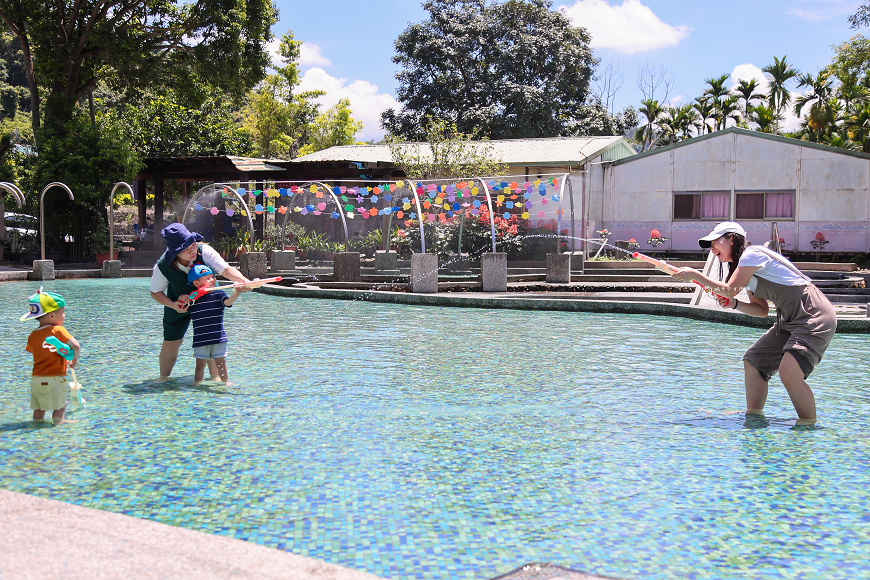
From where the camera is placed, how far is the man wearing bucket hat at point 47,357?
19.1ft

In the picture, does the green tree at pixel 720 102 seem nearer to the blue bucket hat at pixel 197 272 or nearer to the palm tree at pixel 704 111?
the palm tree at pixel 704 111

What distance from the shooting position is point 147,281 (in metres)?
23.1

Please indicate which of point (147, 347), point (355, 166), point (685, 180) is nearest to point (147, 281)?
point (355, 166)

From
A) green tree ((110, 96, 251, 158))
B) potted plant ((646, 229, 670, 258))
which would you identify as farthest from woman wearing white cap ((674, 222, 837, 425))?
green tree ((110, 96, 251, 158))

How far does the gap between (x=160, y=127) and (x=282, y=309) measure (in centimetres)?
2516

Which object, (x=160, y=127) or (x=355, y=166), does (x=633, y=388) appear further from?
(x=160, y=127)

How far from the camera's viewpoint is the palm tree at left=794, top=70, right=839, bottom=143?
37.1 m

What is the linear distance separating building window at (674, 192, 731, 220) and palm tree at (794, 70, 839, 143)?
13.2 meters

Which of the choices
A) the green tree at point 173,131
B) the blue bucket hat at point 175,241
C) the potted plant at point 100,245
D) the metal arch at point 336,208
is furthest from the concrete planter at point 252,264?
the green tree at point 173,131

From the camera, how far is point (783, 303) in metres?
5.87

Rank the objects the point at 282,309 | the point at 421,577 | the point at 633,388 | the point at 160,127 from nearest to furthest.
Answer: the point at 421,577
the point at 633,388
the point at 282,309
the point at 160,127

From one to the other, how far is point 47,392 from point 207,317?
174 cm

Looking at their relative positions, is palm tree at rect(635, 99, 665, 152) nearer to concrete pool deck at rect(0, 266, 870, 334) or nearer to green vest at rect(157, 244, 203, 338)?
concrete pool deck at rect(0, 266, 870, 334)

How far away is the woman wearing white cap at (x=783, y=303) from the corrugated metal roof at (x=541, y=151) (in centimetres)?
2327
